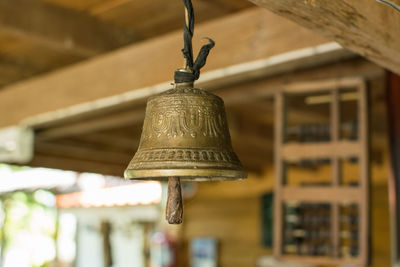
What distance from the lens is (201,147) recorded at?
1.68 meters

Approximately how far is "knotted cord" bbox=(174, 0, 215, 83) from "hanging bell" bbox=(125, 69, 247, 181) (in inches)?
0.7

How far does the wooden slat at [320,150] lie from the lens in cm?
309

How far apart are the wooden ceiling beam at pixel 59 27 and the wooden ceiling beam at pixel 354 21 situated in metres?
2.12

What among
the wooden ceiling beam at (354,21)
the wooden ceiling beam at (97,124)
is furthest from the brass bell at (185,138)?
the wooden ceiling beam at (97,124)

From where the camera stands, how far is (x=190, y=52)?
1.63 m

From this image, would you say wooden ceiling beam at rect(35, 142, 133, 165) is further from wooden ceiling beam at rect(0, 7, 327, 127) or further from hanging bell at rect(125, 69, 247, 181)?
hanging bell at rect(125, 69, 247, 181)

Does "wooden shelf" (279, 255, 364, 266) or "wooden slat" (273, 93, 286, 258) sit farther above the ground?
"wooden slat" (273, 93, 286, 258)

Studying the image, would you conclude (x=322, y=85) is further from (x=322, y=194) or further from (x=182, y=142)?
(x=182, y=142)

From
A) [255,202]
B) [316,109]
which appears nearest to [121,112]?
[316,109]

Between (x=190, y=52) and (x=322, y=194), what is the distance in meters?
1.75

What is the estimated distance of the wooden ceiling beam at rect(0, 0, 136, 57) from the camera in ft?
11.1

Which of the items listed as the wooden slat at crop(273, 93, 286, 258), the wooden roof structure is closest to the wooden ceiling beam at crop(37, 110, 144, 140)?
the wooden roof structure

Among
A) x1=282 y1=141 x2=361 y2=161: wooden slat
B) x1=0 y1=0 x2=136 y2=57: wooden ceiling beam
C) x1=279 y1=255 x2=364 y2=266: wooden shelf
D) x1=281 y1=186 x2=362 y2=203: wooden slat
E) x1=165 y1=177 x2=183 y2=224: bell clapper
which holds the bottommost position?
x1=279 y1=255 x2=364 y2=266: wooden shelf

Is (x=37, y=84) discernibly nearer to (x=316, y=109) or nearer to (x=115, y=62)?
(x=115, y=62)
